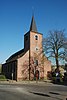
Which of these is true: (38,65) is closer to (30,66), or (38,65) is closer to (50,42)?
(30,66)

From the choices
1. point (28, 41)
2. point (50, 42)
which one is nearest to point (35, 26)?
point (28, 41)

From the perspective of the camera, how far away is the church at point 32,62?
4956 centimetres

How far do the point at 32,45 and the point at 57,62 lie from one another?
944 cm

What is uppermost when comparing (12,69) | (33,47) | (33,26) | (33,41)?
(33,26)

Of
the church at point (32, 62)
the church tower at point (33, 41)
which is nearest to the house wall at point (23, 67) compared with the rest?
the church at point (32, 62)

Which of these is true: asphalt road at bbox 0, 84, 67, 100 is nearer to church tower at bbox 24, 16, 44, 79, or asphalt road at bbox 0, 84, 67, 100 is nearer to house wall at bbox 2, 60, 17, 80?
house wall at bbox 2, 60, 17, 80

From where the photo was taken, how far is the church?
49.6 m

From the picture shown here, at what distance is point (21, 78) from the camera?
4919cm

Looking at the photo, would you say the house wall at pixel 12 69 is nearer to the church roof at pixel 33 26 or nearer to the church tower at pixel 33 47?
the church tower at pixel 33 47

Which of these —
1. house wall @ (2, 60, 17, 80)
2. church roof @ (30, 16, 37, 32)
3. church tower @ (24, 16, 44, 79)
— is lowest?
house wall @ (2, 60, 17, 80)

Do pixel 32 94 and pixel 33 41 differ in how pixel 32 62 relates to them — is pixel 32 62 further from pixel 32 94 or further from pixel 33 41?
pixel 32 94

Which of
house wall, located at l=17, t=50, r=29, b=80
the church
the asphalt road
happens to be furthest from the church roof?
the asphalt road

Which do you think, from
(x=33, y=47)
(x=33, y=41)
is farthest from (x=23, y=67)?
(x=33, y=41)

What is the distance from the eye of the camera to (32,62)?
50.8 meters
